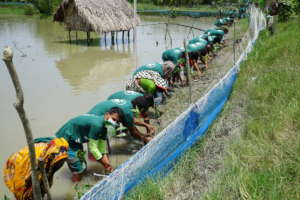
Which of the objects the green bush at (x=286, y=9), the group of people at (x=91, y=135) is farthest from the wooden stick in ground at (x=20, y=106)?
the green bush at (x=286, y=9)

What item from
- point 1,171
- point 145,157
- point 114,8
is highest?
point 114,8

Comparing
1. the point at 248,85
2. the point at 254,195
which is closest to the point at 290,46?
the point at 248,85

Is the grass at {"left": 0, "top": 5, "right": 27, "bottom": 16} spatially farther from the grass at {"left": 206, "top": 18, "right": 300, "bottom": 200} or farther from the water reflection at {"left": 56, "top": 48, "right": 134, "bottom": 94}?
the grass at {"left": 206, "top": 18, "right": 300, "bottom": 200}

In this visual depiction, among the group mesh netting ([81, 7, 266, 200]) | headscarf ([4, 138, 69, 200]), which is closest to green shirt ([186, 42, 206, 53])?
mesh netting ([81, 7, 266, 200])

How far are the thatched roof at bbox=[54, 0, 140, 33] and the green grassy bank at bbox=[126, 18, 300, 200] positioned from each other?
9.45 meters

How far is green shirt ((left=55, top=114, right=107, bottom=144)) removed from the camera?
3676 millimetres

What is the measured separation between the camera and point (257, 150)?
3354 mm

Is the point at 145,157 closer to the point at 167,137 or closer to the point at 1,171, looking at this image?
the point at 167,137

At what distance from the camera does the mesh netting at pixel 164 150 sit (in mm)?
2451

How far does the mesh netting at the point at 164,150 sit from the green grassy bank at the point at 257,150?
107 millimetres

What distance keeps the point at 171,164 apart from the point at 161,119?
2.36m

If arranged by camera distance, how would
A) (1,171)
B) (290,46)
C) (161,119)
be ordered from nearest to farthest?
(1,171), (161,119), (290,46)

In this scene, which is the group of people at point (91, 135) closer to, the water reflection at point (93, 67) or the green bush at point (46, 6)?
the water reflection at point (93, 67)

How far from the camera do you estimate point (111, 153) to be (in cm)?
480
